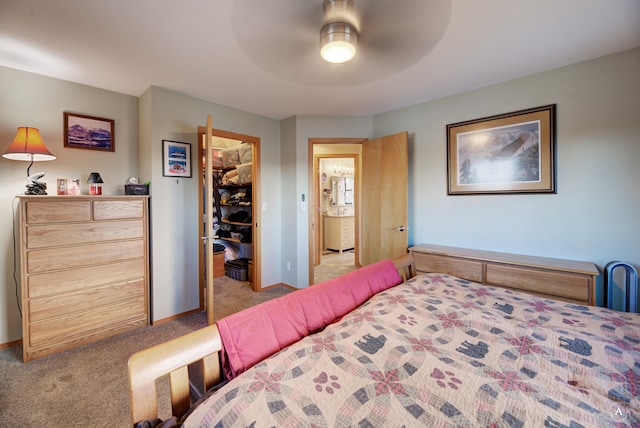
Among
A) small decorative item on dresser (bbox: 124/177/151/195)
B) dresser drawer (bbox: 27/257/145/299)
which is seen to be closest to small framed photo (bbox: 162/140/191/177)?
small decorative item on dresser (bbox: 124/177/151/195)

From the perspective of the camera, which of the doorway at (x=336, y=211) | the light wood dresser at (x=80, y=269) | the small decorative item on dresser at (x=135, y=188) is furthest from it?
the doorway at (x=336, y=211)

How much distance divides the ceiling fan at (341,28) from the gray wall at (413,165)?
4.43 feet

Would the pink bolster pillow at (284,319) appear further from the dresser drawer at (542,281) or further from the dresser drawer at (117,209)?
the dresser drawer at (117,209)

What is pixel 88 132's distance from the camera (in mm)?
2619

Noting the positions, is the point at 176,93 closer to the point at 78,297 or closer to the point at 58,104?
the point at 58,104

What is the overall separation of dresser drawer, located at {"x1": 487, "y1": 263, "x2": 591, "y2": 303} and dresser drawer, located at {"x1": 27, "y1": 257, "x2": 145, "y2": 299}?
350 centimetres

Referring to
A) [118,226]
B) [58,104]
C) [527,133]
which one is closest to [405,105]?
[527,133]

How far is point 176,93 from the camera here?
280 cm

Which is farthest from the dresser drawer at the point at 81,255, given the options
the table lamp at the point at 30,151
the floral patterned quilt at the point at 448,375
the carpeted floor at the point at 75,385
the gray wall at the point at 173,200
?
the floral patterned quilt at the point at 448,375

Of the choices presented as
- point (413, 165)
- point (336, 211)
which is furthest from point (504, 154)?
point (336, 211)

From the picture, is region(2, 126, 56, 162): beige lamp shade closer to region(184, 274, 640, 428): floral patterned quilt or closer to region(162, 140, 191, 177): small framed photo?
region(162, 140, 191, 177): small framed photo

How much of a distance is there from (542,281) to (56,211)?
13.8 feet

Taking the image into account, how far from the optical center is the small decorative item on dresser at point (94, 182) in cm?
250

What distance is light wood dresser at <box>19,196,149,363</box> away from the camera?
2080 millimetres
